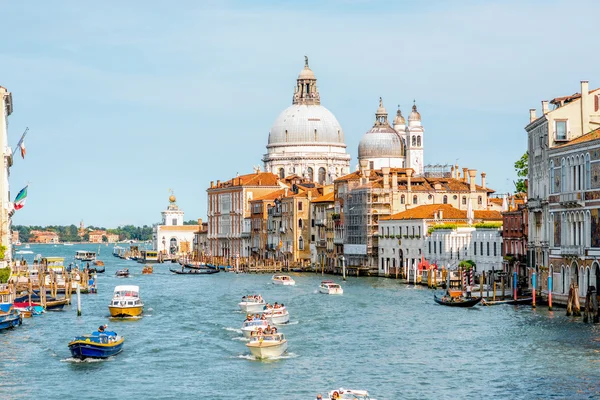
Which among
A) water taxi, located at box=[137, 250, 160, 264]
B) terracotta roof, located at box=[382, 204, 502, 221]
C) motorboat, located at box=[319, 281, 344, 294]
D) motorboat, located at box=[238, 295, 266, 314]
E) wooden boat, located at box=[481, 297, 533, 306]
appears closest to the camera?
A: wooden boat, located at box=[481, 297, 533, 306]

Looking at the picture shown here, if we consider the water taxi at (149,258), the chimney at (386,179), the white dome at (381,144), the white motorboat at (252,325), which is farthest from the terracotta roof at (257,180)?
the white motorboat at (252,325)

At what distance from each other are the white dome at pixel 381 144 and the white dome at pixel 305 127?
8.53 m

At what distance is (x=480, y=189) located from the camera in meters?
92.8

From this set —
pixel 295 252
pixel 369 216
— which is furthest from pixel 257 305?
pixel 295 252

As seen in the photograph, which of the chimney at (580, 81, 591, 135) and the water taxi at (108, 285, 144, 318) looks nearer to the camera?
the chimney at (580, 81, 591, 135)

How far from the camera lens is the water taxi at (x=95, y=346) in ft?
126

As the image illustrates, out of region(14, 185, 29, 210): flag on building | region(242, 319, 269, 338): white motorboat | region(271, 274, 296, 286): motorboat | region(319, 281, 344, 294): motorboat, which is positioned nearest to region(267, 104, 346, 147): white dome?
region(271, 274, 296, 286): motorboat

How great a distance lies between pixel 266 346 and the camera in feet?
127

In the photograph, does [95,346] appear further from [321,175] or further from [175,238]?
[175,238]

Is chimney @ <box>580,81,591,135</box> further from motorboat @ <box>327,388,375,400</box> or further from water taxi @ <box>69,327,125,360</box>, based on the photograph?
motorboat @ <box>327,388,375,400</box>

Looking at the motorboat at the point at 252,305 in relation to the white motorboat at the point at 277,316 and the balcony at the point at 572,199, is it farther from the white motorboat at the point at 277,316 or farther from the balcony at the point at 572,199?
the balcony at the point at 572,199

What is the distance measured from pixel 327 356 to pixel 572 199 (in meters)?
13.5

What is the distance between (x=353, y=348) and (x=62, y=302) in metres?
19.4

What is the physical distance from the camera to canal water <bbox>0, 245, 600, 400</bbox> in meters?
33.3
